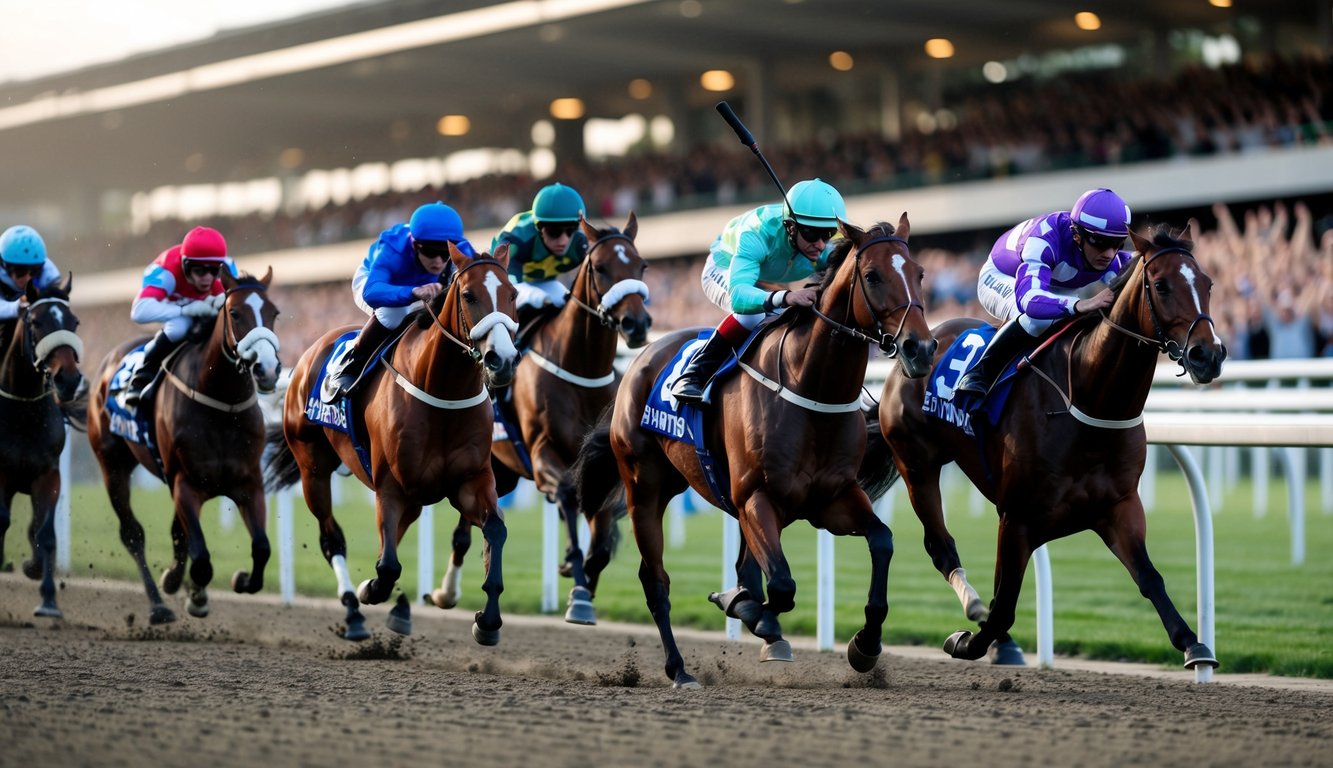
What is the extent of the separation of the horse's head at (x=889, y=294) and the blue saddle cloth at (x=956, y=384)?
626mm

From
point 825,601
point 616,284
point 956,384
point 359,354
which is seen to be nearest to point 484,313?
point 359,354

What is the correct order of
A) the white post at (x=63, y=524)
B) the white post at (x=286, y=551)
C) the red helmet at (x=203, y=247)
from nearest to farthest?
1. the red helmet at (x=203, y=247)
2. the white post at (x=286, y=551)
3. the white post at (x=63, y=524)

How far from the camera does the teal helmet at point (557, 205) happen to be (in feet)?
23.4

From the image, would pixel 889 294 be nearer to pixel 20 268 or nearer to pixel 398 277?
pixel 398 277

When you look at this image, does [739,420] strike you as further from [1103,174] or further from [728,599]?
[1103,174]

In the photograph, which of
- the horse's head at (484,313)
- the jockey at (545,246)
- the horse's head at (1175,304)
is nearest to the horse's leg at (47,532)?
the jockey at (545,246)

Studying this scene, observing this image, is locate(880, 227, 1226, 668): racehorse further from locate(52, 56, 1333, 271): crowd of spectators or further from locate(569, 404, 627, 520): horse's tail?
locate(52, 56, 1333, 271): crowd of spectators

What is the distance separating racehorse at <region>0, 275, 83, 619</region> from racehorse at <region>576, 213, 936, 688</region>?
349cm

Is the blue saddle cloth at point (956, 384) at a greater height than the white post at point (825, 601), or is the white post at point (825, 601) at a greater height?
the blue saddle cloth at point (956, 384)

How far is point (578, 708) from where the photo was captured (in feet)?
15.2

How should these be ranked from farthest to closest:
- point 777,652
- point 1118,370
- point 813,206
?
1. point 813,206
2. point 777,652
3. point 1118,370

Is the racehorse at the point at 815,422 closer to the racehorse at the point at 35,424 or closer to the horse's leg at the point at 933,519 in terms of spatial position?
the horse's leg at the point at 933,519

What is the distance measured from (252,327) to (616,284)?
59.2 inches

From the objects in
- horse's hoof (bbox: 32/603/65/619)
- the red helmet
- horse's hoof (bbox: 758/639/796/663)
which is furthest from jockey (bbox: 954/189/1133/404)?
horse's hoof (bbox: 32/603/65/619)
